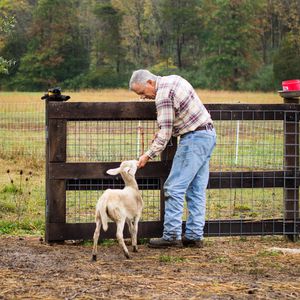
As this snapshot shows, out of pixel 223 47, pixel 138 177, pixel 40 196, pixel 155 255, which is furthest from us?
pixel 223 47

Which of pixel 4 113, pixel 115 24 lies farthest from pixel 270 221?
pixel 115 24

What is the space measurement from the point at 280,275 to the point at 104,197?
1.87 m

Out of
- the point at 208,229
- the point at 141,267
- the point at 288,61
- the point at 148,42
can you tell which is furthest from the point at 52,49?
the point at 141,267

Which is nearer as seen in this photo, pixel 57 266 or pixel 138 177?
pixel 57 266

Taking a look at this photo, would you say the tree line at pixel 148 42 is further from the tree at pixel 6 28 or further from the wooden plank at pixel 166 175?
the wooden plank at pixel 166 175

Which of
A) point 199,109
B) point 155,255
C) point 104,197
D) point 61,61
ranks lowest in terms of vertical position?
point 155,255

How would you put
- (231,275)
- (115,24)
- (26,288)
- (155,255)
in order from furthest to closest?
(115,24), (155,255), (231,275), (26,288)

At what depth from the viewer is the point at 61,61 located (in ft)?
232

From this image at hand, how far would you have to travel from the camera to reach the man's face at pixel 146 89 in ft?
25.1

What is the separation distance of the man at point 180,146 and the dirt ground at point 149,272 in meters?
0.25

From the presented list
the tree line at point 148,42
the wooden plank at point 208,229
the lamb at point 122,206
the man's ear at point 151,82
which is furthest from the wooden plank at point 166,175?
the tree line at point 148,42

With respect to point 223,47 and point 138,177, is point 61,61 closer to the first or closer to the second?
point 223,47

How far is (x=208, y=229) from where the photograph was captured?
8.46 metres

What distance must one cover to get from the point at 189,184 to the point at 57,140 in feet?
5.03
